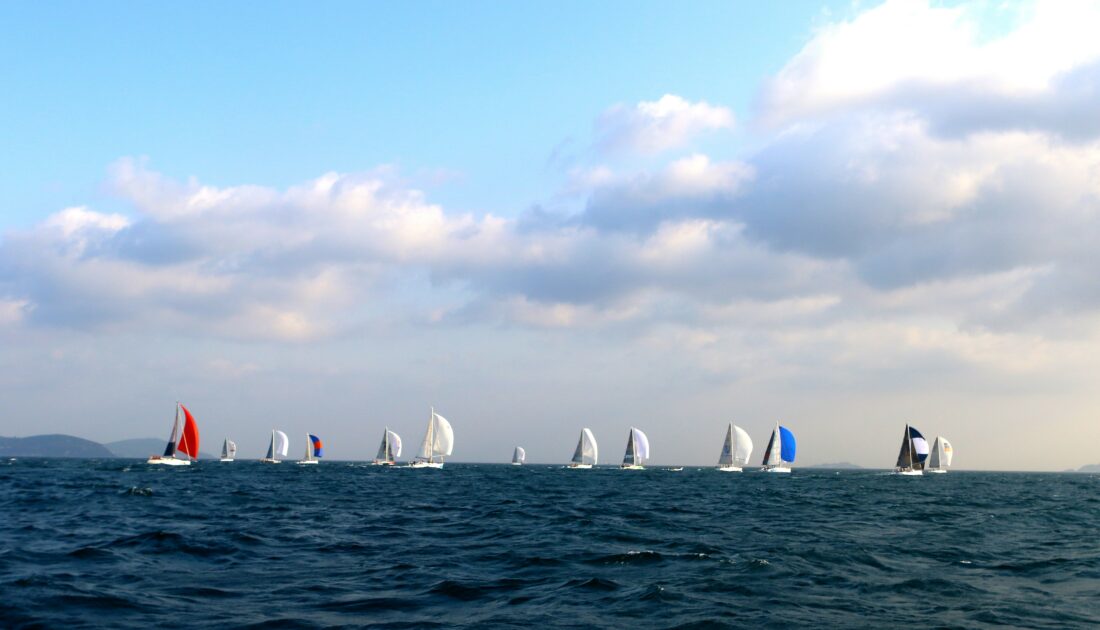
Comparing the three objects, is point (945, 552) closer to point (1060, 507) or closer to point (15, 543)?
point (15, 543)

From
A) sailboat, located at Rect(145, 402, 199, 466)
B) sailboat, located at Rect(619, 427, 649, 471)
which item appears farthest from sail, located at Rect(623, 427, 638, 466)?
sailboat, located at Rect(145, 402, 199, 466)

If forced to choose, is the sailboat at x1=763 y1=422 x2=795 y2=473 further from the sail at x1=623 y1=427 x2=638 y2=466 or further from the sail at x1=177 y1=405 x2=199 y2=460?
the sail at x1=177 y1=405 x2=199 y2=460

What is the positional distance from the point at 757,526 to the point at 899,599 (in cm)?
1608

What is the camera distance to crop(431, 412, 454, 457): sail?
13362 cm

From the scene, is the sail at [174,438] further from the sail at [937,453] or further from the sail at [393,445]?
the sail at [937,453]

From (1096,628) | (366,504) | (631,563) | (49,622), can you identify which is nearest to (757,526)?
(631,563)

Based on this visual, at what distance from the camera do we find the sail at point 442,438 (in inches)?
5261

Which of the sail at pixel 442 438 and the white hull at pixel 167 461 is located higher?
the sail at pixel 442 438

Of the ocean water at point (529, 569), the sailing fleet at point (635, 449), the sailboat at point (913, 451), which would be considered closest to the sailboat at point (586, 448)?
the sailing fleet at point (635, 449)

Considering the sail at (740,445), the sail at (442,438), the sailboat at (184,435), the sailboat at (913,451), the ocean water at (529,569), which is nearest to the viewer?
the ocean water at (529,569)

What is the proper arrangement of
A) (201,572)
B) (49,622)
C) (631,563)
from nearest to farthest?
(49,622) < (201,572) < (631,563)

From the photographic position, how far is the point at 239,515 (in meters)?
34.8

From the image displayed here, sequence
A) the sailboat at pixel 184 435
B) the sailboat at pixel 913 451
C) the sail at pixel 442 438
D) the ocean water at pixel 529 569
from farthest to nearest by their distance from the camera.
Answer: the sail at pixel 442 438 → the sailboat at pixel 913 451 → the sailboat at pixel 184 435 → the ocean water at pixel 529 569

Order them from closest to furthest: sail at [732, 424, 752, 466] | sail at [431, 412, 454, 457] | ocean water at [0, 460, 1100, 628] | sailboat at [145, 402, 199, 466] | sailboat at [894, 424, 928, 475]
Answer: ocean water at [0, 460, 1100, 628] → sailboat at [145, 402, 199, 466] → sailboat at [894, 424, 928, 475] → sail at [431, 412, 454, 457] → sail at [732, 424, 752, 466]
